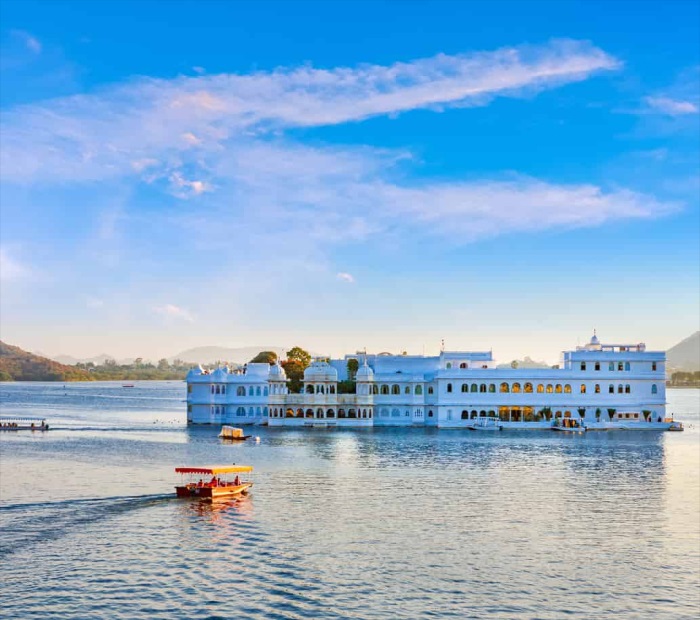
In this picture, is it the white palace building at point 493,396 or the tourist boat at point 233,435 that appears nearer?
the tourist boat at point 233,435

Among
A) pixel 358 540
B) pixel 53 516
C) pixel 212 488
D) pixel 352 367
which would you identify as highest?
pixel 352 367

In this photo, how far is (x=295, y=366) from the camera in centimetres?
12788

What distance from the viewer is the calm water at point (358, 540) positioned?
29.4 m

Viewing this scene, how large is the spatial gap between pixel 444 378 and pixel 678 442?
29.8 meters

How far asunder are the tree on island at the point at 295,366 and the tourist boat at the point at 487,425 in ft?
94.2

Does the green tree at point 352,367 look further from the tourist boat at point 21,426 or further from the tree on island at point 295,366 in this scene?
the tourist boat at point 21,426

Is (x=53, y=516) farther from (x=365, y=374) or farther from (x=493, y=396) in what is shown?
(x=493, y=396)

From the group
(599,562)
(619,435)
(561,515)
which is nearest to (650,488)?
(561,515)

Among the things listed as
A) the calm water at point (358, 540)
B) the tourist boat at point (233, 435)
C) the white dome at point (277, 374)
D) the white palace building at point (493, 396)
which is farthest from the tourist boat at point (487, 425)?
the calm water at point (358, 540)

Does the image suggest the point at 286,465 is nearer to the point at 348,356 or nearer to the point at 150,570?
the point at 150,570

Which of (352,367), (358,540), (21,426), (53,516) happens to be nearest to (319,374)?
(352,367)

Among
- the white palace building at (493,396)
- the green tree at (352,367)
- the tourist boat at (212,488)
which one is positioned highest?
the green tree at (352,367)

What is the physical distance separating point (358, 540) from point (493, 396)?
232 feet

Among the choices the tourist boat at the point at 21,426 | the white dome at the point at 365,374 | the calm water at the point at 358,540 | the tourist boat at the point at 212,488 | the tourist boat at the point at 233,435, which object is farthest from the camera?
the white dome at the point at 365,374
